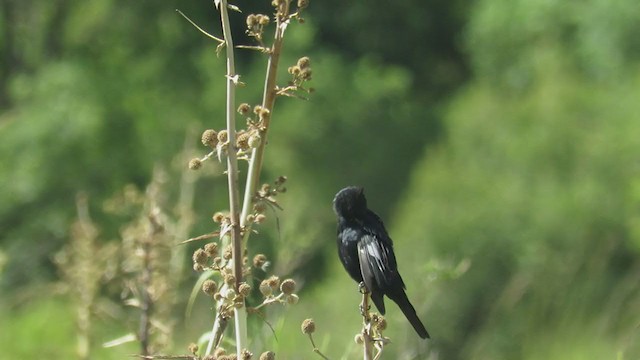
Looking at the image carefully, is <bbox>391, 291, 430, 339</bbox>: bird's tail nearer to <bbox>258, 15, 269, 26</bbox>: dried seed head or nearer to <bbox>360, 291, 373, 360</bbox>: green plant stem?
<bbox>360, 291, 373, 360</bbox>: green plant stem

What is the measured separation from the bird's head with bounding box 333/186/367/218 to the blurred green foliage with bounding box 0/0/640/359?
9.98ft

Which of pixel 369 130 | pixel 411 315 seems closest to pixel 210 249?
pixel 411 315

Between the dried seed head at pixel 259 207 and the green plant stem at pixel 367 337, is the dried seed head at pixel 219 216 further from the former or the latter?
the green plant stem at pixel 367 337

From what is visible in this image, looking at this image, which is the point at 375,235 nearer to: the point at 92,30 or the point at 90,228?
the point at 90,228

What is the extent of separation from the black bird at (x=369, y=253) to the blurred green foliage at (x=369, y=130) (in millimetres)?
3046

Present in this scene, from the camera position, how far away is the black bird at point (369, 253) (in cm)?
126

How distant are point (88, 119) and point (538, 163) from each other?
8.32ft

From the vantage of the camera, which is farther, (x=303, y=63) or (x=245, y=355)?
(x=303, y=63)

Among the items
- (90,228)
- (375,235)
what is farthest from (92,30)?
(375,235)

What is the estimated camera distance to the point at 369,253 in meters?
1.31

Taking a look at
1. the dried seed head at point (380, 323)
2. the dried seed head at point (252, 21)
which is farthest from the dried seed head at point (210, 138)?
the dried seed head at point (380, 323)

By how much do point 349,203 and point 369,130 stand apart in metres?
6.43

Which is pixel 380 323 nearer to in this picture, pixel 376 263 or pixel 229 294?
pixel 229 294

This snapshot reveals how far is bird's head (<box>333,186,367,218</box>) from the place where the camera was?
4.56ft
